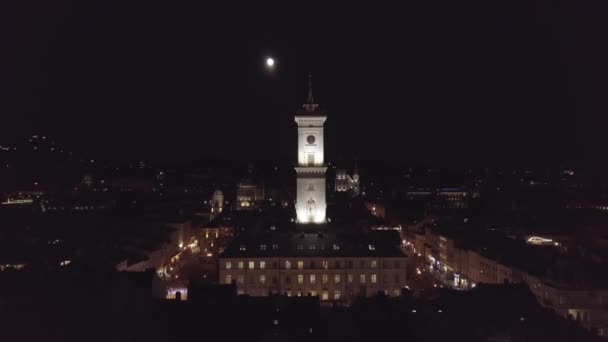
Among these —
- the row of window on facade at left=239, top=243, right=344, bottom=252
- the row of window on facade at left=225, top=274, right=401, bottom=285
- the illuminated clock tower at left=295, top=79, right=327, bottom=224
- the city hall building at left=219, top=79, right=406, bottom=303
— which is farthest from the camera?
the illuminated clock tower at left=295, top=79, right=327, bottom=224

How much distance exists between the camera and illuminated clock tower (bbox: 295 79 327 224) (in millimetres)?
73062

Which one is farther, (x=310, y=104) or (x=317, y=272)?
(x=310, y=104)

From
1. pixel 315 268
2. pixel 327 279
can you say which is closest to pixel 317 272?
pixel 315 268

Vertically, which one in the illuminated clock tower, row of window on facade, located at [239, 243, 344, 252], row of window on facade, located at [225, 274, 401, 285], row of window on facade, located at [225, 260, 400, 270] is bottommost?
row of window on facade, located at [225, 274, 401, 285]

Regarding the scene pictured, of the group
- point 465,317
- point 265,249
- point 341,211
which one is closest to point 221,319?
point 465,317

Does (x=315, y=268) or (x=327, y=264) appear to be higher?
(x=327, y=264)

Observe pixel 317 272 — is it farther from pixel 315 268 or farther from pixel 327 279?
pixel 327 279

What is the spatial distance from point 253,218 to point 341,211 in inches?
582

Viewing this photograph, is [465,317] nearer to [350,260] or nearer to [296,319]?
[296,319]

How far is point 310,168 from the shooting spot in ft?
241

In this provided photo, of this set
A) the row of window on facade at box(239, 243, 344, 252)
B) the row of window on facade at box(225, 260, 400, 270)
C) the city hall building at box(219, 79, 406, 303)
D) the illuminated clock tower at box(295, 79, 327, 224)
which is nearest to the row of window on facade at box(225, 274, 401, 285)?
the city hall building at box(219, 79, 406, 303)

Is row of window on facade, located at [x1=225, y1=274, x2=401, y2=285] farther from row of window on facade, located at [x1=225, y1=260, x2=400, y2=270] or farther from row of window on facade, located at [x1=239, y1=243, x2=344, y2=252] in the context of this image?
row of window on facade, located at [x1=239, y1=243, x2=344, y2=252]

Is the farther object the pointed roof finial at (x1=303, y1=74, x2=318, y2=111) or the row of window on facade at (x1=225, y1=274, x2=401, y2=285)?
the pointed roof finial at (x1=303, y1=74, x2=318, y2=111)

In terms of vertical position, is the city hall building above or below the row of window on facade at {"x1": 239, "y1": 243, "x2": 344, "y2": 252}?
below
